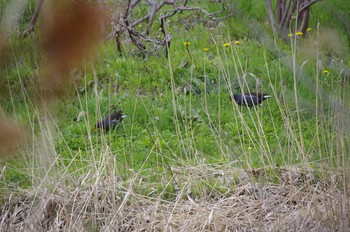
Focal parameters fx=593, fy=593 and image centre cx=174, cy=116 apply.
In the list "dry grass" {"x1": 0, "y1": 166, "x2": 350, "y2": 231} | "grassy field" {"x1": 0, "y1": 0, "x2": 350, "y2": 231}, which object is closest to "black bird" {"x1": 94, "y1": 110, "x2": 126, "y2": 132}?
"grassy field" {"x1": 0, "y1": 0, "x2": 350, "y2": 231}

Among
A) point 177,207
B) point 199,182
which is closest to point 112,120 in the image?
point 199,182

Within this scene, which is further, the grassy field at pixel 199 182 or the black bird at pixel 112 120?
the black bird at pixel 112 120

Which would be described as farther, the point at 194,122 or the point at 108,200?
the point at 194,122

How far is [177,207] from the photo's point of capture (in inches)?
131

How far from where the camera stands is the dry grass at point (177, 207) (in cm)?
305

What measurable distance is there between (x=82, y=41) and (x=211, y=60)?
4723 millimetres

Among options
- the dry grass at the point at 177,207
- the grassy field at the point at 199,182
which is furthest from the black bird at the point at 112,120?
the dry grass at the point at 177,207

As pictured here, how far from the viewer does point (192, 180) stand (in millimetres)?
3523

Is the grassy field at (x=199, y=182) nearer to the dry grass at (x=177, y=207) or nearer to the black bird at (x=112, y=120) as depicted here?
the dry grass at (x=177, y=207)

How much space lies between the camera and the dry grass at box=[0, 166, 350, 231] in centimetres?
305

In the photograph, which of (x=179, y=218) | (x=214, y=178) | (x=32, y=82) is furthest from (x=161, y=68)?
(x=32, y=82)

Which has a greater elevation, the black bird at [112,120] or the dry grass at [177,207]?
the black bird at [112,120]

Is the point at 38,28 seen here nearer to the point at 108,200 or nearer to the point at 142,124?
the point at 108,200

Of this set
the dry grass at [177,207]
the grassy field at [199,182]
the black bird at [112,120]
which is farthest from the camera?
the black bird at [112,120]
